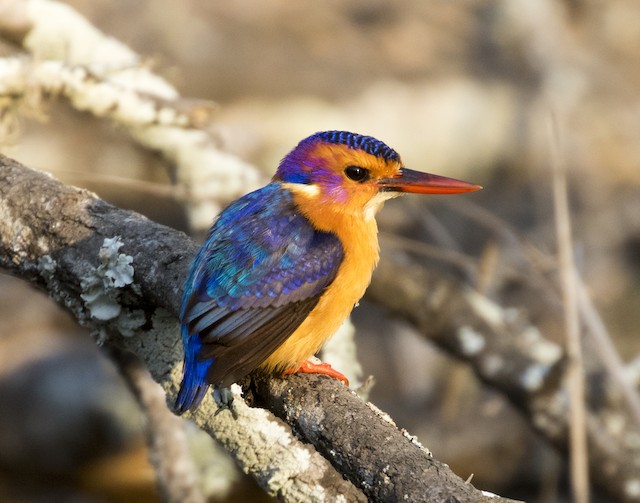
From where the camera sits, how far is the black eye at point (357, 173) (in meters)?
2.56

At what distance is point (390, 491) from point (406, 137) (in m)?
4.99

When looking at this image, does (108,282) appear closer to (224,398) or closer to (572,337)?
(224,398)

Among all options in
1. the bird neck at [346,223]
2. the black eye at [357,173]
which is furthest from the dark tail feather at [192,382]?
the black eye at [357,173]

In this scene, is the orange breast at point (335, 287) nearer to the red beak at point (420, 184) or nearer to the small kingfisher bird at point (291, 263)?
the small kingfisher bird at point (291, 263)

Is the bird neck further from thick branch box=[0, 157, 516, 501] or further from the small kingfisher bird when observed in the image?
thick branch box=[0, 157, 516, 501]

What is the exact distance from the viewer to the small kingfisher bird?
2.08 meters

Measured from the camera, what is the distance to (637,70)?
23.7 ft

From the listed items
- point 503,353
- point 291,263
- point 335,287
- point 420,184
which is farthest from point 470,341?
point 291,263

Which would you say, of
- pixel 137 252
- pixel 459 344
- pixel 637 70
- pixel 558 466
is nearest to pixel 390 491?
pixel 137 252

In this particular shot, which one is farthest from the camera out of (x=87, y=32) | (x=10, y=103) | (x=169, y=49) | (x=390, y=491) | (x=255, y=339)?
(x=169, y=49)

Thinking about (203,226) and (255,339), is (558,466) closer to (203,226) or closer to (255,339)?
(203,226)

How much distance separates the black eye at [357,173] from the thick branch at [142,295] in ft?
1.59

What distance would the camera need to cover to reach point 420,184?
253 centimetres

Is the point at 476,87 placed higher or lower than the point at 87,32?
higher
